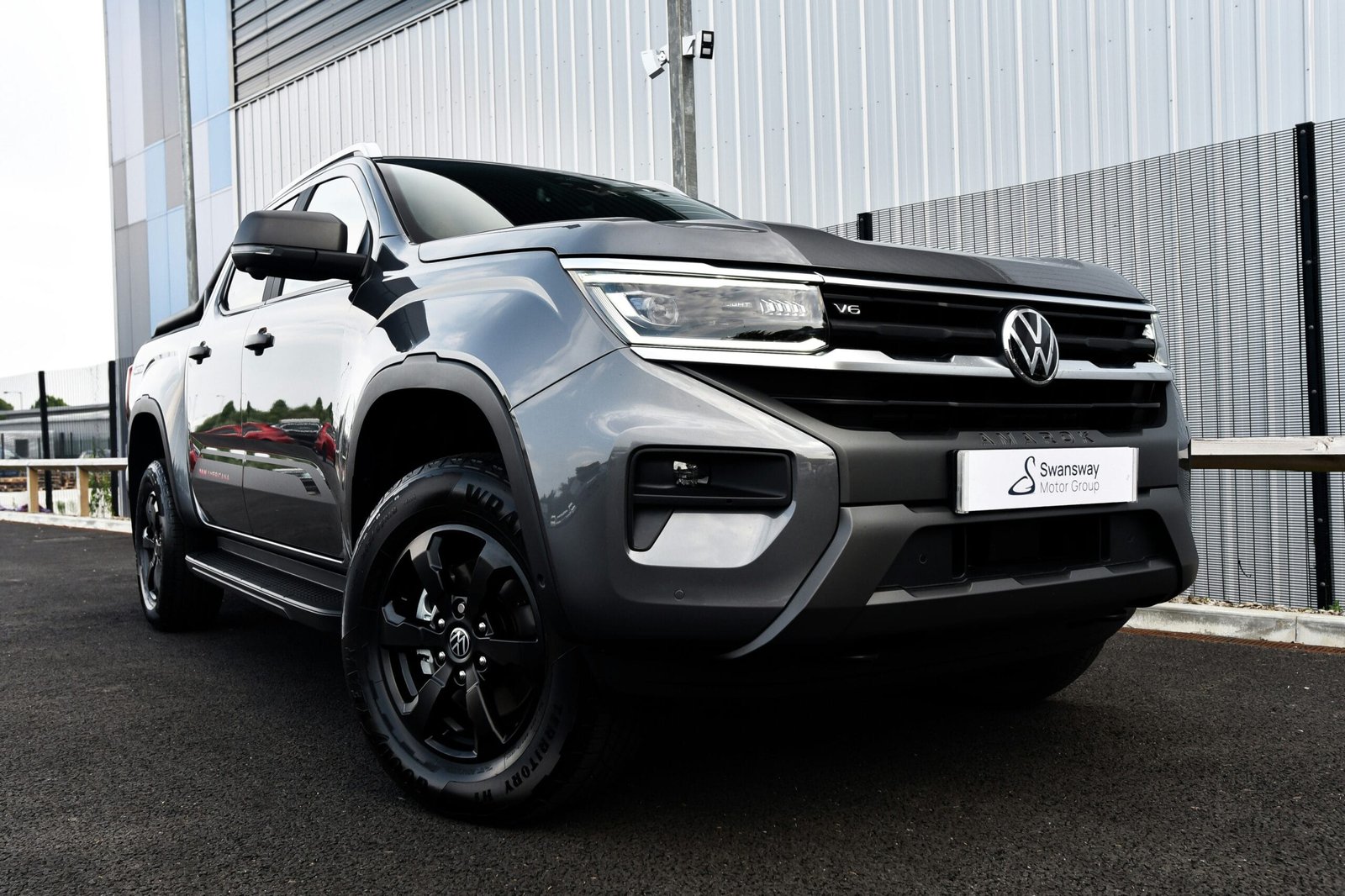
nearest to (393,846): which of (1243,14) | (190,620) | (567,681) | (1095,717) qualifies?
(567,681)

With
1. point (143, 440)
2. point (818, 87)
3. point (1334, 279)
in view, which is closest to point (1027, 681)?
point (1334, 279)

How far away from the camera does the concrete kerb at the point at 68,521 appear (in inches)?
478

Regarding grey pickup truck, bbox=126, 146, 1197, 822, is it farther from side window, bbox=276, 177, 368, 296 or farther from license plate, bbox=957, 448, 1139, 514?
side window, bbox=276, 177, 368, 296

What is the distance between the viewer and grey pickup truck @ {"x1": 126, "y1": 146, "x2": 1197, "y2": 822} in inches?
81.0

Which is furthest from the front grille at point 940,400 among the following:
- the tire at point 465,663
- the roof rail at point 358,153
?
the roof rail at point 358,153

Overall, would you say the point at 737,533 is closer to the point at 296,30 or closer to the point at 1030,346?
the point at 1030,346

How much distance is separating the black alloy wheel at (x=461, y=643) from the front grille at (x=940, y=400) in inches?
27.3

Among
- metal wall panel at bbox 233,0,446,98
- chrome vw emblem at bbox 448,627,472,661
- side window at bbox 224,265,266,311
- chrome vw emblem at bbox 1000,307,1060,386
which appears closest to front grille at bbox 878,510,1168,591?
chrome vw emblem at bbox 1000,307,1060,386

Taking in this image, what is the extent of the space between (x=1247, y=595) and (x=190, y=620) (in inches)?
207

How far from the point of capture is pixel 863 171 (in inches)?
364

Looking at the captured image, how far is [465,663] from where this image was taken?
2.48m

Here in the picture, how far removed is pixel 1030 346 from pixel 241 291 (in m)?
3.13

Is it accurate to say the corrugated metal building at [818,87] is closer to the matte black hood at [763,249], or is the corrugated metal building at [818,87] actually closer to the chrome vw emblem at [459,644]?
the matte black hood at [763,249]

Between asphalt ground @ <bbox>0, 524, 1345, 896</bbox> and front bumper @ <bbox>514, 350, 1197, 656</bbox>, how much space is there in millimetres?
410
